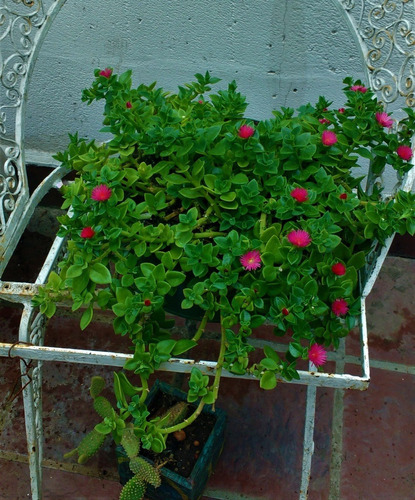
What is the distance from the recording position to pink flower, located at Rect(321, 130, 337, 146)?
1.03 meters

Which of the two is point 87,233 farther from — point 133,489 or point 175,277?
point 133,489

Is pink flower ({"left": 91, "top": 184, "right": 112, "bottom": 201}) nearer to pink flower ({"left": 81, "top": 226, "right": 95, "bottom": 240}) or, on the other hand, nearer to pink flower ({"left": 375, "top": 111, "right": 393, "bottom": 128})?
pink flower ({"left": 81, "top": 226, "right": 95, "bottom": 240})

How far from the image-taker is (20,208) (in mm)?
1242

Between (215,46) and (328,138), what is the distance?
767 millimetres

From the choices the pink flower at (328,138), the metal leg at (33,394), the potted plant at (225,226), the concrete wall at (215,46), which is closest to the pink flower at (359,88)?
the potted plant at (225,226)

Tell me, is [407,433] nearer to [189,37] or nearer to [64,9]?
[189,37]

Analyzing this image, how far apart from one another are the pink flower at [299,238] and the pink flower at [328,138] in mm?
234

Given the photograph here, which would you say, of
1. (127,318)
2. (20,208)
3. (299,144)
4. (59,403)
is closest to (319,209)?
(299,144)

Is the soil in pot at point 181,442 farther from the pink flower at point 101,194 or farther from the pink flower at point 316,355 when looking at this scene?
the pink flower at point 101,194

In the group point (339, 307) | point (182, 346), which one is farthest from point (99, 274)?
point (339, 307)

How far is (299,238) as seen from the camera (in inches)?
34.8

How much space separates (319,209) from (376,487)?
35.2 inches

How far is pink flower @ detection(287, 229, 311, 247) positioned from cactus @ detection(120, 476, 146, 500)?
64cm

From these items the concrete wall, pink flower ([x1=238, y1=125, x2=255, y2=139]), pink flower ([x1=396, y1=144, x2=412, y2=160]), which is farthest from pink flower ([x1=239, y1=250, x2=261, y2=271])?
the concrete wall
